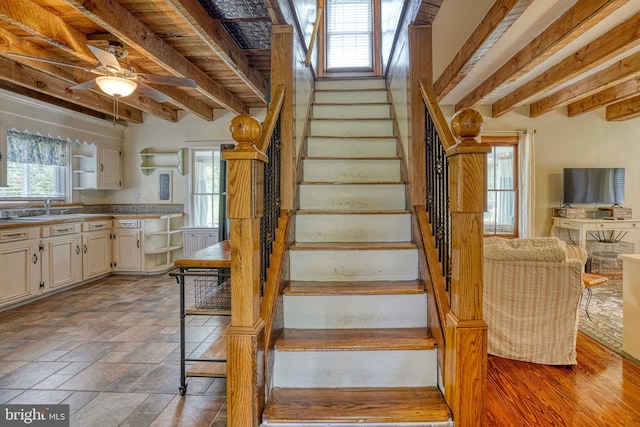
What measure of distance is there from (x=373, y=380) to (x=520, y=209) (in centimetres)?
518

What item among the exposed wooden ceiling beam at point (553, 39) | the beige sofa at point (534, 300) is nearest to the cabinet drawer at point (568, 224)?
the exposed wooden ceiling beam at point (553, 39)

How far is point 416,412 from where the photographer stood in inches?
61.6

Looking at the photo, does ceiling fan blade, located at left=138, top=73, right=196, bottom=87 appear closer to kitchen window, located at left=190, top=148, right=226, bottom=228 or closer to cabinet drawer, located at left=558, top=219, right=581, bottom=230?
kitchen window, located at left=190, top=148, right=226, bottom=228

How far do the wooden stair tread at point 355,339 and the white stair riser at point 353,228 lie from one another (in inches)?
27.2

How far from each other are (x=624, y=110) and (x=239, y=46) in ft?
19.7

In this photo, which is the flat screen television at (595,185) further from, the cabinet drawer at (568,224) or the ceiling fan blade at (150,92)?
the ceiling fan blade at (150,92)

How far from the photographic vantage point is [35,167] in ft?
16.5

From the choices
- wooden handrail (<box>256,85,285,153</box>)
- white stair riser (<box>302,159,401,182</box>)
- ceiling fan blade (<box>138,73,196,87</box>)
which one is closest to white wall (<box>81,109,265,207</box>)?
ceiling fan blade (<box>138,73,196,87</box>)

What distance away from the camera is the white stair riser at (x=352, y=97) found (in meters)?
3.85

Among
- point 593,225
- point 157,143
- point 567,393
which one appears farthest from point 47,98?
point 593,225

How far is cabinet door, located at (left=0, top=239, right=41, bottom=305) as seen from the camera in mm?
3695

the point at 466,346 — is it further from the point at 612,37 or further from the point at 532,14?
the point at 612,37

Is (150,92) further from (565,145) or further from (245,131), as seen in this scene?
(565,145)

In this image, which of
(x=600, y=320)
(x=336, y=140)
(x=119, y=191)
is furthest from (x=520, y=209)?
(x=119, y=191)
